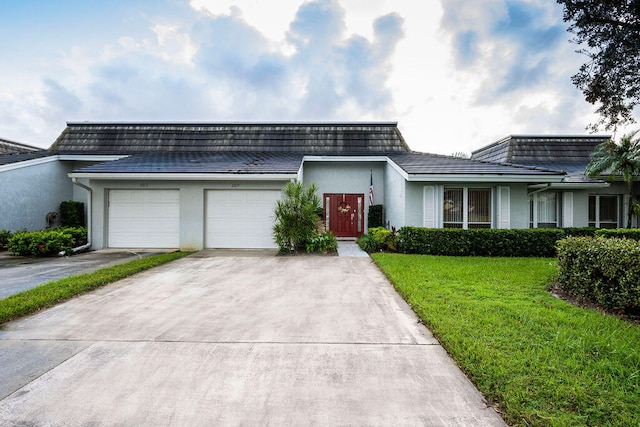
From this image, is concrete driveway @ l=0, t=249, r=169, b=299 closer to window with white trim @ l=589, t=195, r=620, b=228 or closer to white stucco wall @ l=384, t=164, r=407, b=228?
white stucco wall @ l=384, t=164, r=407, b=228

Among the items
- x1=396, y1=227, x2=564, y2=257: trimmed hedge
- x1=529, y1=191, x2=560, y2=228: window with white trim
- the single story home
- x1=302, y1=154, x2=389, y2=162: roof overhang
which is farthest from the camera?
x1=302, y1=154, x2=389, y2=162: roof overhang

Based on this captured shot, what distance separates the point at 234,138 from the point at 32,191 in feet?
27.1

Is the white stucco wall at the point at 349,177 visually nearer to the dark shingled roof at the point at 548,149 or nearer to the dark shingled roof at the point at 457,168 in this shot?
the dark shingled roof at the point at 457,168

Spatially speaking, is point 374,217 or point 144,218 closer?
point 144,218

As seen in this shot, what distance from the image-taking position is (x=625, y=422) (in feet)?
6.62

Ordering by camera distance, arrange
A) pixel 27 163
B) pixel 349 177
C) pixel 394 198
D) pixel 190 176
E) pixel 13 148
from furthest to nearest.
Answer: pixel 13 148 < pixel 349 177 < pixel 394 198 < pixel 27 163 < pixel 190 176

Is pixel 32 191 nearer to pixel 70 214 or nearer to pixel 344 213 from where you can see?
pixel 70 214

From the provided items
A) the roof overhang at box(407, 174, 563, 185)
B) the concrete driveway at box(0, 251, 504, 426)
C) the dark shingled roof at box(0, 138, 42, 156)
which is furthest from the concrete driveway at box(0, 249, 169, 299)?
the roof overhang at box(407, 174, 563, 185)

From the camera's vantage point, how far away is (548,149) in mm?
15219

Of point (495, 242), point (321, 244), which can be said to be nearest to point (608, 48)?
point (495, 242)

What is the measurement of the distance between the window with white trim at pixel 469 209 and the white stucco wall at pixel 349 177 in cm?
359

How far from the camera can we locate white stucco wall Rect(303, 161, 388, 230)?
45.8 feet

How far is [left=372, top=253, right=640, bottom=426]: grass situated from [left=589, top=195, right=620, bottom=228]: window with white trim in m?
10.4

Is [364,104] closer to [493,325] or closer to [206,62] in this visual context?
[206,62]
